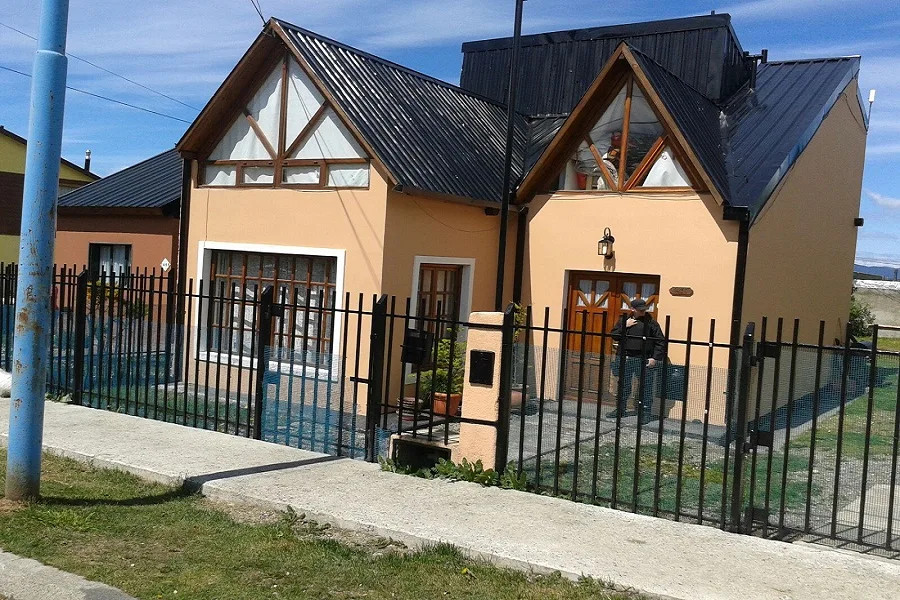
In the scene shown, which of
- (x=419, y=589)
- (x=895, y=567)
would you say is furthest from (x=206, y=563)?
(x=895, y=567)

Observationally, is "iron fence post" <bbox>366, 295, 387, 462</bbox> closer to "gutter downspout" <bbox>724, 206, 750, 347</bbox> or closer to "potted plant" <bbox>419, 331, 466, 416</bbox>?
"potted plant" <bbox>419, 331, 466, 416</bbox>

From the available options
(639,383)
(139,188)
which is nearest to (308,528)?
(639,383)

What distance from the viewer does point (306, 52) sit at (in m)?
11.7

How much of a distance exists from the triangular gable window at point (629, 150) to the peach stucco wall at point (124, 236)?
7.12m

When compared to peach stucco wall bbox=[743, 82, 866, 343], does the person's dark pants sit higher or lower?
lower

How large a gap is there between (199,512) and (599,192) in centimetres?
796

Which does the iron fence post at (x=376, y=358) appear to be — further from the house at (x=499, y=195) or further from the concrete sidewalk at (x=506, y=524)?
the house at (x=499, y=195)

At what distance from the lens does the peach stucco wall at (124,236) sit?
47.9 feet

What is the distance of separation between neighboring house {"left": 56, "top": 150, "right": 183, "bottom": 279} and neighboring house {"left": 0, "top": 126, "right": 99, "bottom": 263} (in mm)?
10523

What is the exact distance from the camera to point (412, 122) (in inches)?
496

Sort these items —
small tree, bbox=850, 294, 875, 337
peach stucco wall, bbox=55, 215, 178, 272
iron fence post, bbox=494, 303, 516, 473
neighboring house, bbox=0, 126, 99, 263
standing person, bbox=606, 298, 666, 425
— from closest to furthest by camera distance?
standing person, bbox=606, 298, 666, 425
iron fence post, bbox=494, 303, 516, 473
peach stucco wall, bbox=55, 215, 178, 272
small tree, bbox=850, 294, 875, 337
neighboring house, bbox=0, 126, 99, 263

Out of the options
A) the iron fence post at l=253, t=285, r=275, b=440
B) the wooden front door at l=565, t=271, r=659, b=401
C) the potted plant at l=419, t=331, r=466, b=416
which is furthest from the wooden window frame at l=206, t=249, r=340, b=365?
the wooden front door at l=565, t=271, r=659, b=401

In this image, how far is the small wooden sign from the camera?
1156 centimetres

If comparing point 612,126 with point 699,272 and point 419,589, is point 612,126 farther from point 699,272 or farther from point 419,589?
point 419,589
